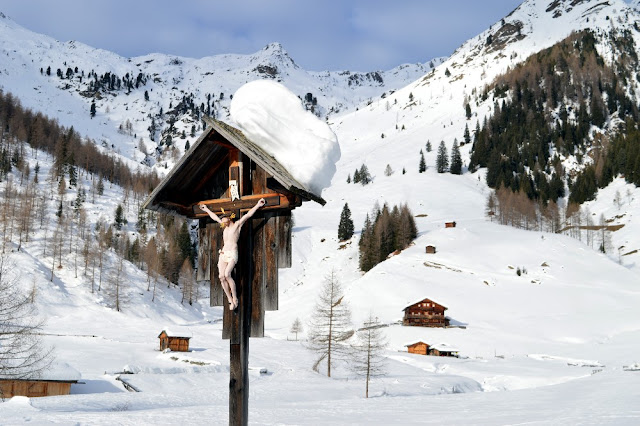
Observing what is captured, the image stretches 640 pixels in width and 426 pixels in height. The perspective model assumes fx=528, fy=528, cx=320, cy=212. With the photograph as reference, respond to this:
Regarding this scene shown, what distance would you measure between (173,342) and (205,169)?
4312cm

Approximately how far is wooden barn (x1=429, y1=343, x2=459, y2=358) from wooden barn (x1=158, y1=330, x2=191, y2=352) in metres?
26.6

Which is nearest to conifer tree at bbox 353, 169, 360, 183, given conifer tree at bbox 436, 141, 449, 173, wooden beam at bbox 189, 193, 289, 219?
conifer tree at bbox 436, 141, 449, 173

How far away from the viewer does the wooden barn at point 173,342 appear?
46531 millimetres

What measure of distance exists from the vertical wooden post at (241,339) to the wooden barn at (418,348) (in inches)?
2207

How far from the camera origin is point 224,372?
42.2 meters

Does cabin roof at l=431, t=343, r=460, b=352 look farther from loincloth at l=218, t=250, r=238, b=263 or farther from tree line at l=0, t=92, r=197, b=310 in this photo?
loincloth at l=218, t=250, r=238, b=263

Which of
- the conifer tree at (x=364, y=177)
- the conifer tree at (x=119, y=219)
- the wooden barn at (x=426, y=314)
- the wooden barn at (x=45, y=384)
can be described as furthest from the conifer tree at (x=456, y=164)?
the wooden barn at (x=45, y=384)

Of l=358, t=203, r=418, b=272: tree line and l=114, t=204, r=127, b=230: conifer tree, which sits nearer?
l=358, t=203, r=418, b=272: tree line

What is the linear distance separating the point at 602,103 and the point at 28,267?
19919cm

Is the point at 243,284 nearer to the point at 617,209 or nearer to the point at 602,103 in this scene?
the point at 617,209

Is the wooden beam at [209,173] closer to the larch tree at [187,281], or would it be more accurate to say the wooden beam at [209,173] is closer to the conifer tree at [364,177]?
the larch tree at [187,281]

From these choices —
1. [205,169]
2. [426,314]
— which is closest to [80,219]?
[426,314]

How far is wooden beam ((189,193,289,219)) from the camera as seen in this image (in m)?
6.21

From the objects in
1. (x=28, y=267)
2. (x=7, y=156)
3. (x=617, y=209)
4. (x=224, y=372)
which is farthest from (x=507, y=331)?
(x=7, y=156)
